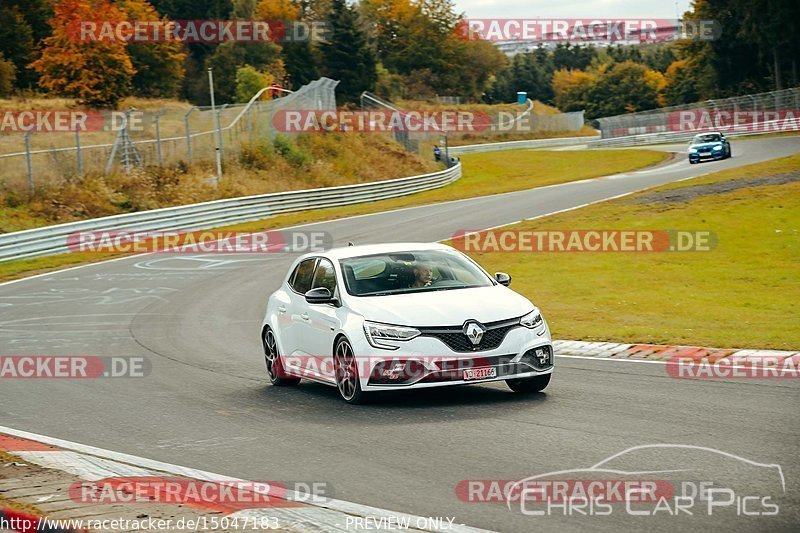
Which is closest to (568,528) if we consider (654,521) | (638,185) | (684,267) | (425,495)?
(654,521)

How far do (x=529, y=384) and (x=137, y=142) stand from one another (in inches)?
1359

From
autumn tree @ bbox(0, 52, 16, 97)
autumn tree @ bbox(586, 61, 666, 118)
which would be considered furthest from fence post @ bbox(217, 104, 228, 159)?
autumn tree @ bbox(586, 61, 666, 118)

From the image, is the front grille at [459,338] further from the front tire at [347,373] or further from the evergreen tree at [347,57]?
the evergreen tree at [347,57]

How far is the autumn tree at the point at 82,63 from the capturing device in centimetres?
6038

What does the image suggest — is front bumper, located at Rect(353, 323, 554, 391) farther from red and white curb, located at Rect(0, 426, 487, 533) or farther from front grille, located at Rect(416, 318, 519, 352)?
red and white curb, located at Rect(0, 426, 487, 533)

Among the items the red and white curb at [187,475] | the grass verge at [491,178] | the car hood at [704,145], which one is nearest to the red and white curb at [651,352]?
the red and white curb at [187,475]

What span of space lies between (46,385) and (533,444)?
7377mm

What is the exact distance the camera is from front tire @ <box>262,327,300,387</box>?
12383 millimetres

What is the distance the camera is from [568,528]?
19.6 feet

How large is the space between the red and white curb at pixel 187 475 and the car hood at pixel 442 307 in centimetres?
284

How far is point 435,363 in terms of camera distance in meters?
10.0

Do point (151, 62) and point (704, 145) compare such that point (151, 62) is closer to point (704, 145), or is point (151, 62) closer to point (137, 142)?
point (137, 142)

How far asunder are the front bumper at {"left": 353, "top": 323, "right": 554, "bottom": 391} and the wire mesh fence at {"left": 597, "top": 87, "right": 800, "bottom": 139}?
67.2 m

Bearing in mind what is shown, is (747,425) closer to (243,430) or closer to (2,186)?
(243,430)
